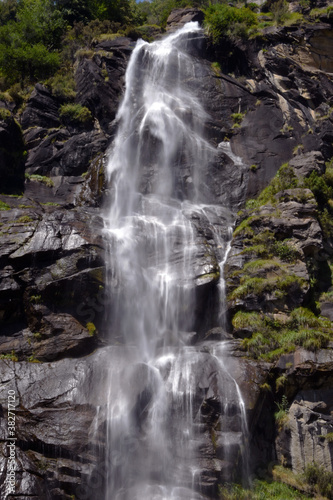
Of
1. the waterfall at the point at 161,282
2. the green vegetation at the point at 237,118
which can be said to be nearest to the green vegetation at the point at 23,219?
the waterfall at the point at 161,282

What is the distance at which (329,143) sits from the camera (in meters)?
19.2

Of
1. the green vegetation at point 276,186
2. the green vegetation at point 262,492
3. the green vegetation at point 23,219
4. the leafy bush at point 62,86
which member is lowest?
the green vegetation at point 262,492

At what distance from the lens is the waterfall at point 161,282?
364 inches

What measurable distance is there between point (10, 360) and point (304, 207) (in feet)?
37.0

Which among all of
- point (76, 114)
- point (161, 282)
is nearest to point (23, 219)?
point (161, 282)

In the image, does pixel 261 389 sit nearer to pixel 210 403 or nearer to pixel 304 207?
pixel 210 403

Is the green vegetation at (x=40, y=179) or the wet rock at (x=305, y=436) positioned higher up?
the green vegetation at (x=40, y=179)

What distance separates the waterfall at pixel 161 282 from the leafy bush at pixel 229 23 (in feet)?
9.19

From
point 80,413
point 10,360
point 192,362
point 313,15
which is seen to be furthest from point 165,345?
point 313,15

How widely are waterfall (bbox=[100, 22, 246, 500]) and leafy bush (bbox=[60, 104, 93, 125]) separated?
1845mm

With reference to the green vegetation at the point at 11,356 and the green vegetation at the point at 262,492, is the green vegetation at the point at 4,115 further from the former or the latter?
the green vegetation at the point at 262,492

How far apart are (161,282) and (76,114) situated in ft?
43.4

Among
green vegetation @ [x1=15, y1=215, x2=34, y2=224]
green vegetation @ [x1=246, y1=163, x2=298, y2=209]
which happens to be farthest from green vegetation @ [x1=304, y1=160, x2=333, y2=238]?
green vegetation @ [x1=15, y1=215, x2=34, y2=224]

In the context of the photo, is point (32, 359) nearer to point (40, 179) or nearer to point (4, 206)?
point (4, 206)
